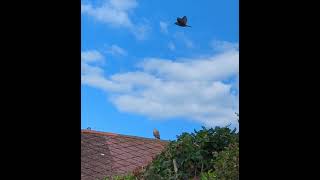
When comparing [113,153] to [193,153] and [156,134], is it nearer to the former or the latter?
[156,134]

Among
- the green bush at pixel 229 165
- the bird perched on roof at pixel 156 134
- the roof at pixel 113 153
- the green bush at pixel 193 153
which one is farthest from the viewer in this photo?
the bird perched on roof at pixel 156 134

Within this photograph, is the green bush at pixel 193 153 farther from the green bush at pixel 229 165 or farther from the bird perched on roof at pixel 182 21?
the bird perched on roof at pixel 182 21

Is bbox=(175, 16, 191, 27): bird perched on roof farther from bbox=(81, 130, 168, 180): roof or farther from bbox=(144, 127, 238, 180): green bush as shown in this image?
bbox=(81, 130, 168, 180): roof

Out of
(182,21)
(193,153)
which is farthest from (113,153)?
(182,21)

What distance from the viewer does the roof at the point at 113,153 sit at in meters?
6.12

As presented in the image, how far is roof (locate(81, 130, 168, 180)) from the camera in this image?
612 cm

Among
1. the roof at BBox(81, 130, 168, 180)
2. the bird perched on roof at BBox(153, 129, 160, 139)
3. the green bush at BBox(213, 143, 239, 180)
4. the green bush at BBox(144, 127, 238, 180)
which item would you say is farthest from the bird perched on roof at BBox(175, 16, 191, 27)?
the bird perched on roof at BBox(153, 129, 160, 139)

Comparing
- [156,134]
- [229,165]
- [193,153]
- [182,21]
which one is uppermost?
[182,21]

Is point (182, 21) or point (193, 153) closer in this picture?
point (182, 21)

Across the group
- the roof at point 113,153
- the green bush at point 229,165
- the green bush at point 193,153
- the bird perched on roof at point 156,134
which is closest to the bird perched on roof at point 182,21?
the green bush at point 229,165

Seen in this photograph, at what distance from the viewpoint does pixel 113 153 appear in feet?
22.0
